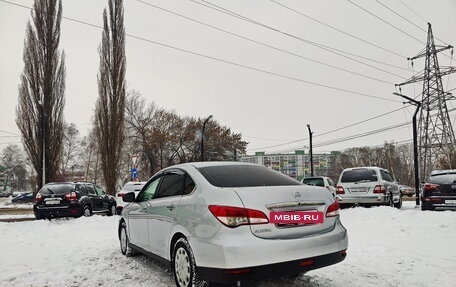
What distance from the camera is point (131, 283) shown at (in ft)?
15.6

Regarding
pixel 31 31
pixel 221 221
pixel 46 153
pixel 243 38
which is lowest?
pixel 221 221

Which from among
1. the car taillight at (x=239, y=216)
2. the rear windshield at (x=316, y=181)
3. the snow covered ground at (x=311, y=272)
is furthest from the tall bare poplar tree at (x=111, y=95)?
the car taillight at (x=239, y=216)

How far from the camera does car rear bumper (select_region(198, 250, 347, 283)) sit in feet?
11.1

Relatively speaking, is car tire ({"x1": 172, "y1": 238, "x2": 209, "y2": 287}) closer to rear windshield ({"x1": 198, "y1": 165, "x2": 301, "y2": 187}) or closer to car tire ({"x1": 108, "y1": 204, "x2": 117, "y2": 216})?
rear windshield ({"x1": 198, "y1": 165, "x2": 301, "y2": 187})

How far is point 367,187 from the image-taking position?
13586 mm

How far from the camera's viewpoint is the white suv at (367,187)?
13.4 meters

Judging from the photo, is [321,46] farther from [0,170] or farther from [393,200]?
[0,170]

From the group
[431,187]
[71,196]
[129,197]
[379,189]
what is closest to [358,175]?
[379,189]

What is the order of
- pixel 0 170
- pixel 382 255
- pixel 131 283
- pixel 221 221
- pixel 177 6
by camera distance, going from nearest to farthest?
→ pixel 221 221 → pixel 131 283 → pixel 382 255 → pixel 177 6 → pixel 0 170

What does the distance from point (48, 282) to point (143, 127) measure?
41.8m

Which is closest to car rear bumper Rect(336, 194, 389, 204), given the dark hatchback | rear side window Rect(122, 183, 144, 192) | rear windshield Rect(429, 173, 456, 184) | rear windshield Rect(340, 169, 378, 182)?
rear windshield Rect(340, 169, 378, 182)

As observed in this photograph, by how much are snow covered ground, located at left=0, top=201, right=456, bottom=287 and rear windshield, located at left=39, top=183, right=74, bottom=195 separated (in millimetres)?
2471

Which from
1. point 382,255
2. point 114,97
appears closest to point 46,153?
point 114,97

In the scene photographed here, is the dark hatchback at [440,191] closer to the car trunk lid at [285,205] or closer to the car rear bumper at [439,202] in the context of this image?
the car rear bumper at [439,202]
